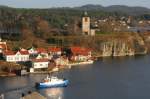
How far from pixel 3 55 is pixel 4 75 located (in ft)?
6.99

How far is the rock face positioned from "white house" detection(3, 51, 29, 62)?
439cm

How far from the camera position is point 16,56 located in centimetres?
1532

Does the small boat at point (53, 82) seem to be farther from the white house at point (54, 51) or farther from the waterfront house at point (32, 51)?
the white house at point (54, 51)

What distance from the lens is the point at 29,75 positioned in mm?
13555

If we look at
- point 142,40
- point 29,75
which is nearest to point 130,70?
point 29,75

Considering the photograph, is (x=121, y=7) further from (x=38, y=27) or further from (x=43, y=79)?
(x=43, y=79)

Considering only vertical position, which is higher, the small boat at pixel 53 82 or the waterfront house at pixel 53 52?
the small boat at pixel 53 82

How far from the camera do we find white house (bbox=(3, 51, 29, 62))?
15211mm

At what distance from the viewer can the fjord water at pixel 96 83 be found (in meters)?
11.1

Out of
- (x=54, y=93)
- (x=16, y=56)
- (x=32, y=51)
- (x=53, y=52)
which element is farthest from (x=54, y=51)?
(x=54, y=93)

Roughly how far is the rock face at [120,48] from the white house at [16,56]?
173 inches

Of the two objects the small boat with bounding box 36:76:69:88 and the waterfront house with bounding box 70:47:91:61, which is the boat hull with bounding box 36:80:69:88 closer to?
the small boat with bounding box 36:76:69:88

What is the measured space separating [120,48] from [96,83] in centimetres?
788

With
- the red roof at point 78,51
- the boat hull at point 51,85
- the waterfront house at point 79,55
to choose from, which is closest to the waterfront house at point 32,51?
the waterfront house at point 79,55
